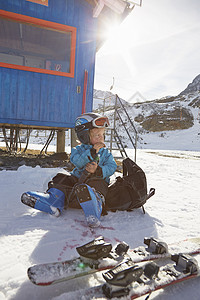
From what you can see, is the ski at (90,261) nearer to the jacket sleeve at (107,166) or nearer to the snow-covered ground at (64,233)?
the snow-covered ground at (64,233)

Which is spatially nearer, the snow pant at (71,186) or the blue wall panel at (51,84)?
the snow pant at (71,186)

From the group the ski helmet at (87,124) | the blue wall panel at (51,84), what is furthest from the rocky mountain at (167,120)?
the ski helmet at (87,124)

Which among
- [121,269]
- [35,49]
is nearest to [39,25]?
[35,49]

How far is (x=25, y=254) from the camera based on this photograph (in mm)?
1312

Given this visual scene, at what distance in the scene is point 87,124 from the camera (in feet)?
7.58

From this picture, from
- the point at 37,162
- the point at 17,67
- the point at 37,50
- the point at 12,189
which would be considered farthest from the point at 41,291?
the point at 37,50

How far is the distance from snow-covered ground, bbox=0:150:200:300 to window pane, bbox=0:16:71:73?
634cm

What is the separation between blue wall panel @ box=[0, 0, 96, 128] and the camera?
5.21m

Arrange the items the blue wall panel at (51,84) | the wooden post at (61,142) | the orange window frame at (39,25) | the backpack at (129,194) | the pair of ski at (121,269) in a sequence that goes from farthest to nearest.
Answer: the wooden post at (61,142), the blue wall panel at (51,84), the orange window frame at (39,25), the backpack at (129,194), the pair of ski at (121,269)

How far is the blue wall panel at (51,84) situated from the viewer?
5.21 m

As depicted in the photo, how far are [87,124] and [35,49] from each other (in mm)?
7781

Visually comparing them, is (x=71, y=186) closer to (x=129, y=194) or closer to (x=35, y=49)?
(x=129, y=194)

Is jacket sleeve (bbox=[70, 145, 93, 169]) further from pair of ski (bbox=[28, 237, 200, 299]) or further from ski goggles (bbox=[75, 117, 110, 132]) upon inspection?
pair of ski (bbox=[28, 237, 200, 299])

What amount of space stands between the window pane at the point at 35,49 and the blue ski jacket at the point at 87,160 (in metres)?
5.93
